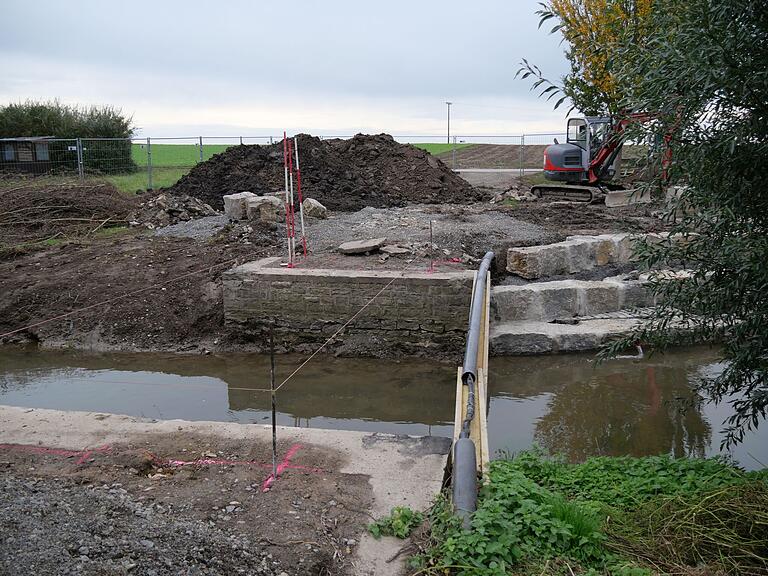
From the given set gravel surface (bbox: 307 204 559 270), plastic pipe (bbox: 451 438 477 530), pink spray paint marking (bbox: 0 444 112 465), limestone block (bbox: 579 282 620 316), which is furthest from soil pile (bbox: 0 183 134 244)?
plastic pipe (bbox: 451 438 477 530)

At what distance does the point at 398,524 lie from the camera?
13.8 ft

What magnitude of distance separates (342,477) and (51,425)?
263 cm

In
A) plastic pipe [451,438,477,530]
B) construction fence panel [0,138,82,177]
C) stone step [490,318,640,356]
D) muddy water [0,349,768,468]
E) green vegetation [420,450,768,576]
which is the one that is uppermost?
construction fence panel [0,138,82,177]

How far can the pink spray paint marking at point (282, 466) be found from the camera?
4.72m

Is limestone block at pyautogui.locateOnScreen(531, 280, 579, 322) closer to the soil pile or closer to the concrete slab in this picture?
the concrete slab

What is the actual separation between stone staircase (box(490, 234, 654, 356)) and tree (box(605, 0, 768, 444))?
4.08 meters

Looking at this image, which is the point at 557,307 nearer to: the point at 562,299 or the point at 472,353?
the point at 562,299

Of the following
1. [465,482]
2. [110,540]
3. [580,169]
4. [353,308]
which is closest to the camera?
A: [110,540]

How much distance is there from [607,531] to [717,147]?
2.64 metres

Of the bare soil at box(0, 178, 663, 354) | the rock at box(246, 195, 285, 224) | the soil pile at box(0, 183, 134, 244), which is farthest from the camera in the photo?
the soil pile at box(0, 183, 134, 244)

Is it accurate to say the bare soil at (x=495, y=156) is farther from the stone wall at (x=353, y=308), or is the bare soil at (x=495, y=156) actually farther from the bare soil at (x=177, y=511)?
the bare soil at (x=177, y=511)

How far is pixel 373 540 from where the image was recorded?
413 cm

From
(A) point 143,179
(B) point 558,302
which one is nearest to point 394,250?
(B) point 558,302

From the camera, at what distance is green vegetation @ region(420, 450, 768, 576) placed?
150 inches
